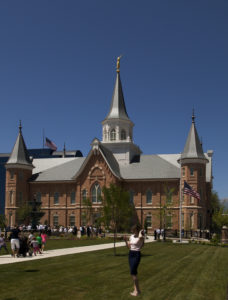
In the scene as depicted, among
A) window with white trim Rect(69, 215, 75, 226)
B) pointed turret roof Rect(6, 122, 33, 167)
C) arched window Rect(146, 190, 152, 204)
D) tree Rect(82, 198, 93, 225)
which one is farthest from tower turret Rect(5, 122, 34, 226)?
arched window Rect(146, 190, 152, 204)

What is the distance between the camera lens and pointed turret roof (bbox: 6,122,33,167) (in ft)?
233

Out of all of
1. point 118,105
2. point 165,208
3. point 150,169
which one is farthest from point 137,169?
point 165,208

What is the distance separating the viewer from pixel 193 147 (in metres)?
64.8

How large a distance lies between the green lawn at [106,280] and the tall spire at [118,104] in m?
53.1

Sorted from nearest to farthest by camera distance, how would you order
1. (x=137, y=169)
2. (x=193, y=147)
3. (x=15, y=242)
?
(x=15, y=242)
(x=193, y=147)
(x=137, y=169)

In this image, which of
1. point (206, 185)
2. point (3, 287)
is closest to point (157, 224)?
point (206, 185)

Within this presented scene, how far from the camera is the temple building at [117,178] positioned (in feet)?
212

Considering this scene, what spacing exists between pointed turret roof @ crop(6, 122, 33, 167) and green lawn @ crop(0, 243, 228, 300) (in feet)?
167

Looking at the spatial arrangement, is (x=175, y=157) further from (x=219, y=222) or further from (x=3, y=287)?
(x=3, y=287)

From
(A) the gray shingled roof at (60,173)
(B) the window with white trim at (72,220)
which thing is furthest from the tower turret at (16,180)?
(B) the window with white trim at (72,220)

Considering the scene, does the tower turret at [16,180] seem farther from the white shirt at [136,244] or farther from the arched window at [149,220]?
the white shirt at [136,244]

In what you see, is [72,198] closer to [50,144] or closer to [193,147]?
[193,147]

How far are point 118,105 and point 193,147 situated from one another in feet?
52.9

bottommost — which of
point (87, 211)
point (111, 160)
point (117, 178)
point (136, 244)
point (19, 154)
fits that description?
point (87, 211)
